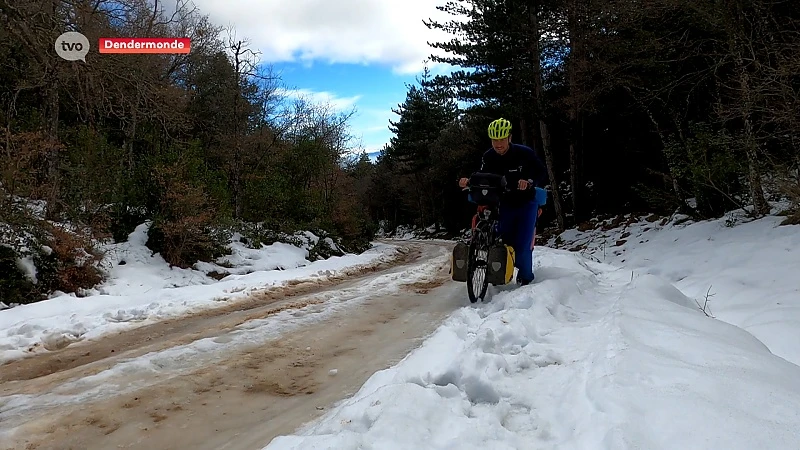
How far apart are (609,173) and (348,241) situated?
11.8 metres

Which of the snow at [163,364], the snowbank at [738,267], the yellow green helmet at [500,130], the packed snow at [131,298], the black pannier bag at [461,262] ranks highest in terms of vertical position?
the yellow green helmet at [500,130]

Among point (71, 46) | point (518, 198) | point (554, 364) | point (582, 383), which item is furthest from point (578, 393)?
point (71, 46)

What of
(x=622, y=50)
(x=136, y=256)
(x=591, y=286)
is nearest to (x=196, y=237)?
(x=136, y=256)

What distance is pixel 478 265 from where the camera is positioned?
507 centimetres

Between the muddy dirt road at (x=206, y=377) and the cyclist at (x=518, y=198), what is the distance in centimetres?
104

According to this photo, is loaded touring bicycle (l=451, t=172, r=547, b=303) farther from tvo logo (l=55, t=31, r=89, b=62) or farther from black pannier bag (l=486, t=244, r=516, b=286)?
tvo logo (l=55, t=31, r=89, b=62)

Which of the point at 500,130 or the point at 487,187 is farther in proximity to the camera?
the point at 500,130

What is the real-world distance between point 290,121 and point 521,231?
20.2 meters

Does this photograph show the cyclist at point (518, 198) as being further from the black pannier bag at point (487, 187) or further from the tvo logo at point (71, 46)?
the tvo logo at point (71, 46)

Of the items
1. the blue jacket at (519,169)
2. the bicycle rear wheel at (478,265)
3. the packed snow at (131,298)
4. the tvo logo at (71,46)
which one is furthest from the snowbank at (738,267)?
the tvo logo at (71,46)

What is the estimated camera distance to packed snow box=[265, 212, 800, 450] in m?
1.79

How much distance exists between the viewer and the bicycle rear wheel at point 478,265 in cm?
499

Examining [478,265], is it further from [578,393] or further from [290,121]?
[290,121]

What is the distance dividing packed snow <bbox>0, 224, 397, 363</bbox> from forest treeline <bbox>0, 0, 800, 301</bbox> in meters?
0.42
